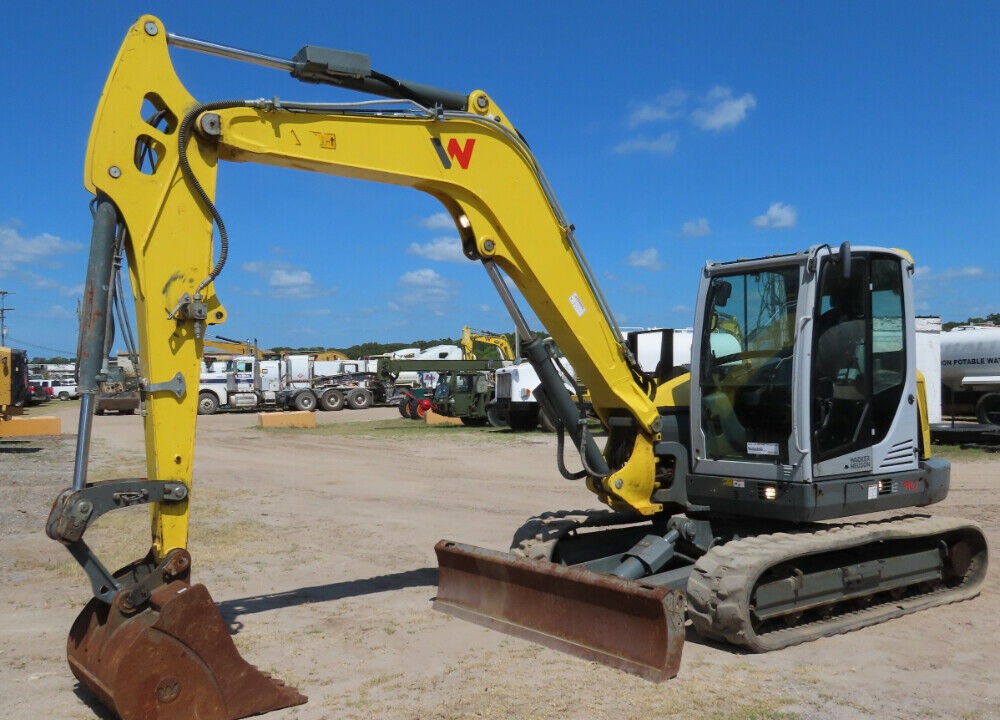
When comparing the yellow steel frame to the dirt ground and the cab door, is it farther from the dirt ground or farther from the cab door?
the dirt ground

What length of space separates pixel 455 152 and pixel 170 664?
12.1ft

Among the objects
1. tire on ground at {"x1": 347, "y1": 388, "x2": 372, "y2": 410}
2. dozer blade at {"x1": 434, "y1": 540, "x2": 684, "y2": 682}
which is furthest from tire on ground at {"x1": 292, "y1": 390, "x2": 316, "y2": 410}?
dozer blade at {"x1": 434, "y1": 540, "x2": 684, "y2": 682}

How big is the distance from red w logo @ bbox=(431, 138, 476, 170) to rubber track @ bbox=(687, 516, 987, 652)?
3.20m

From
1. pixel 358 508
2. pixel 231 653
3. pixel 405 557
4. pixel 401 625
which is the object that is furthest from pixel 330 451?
pixel 231 653

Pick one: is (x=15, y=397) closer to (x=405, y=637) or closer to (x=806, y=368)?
(x=405, y=637)

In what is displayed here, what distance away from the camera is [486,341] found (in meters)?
39.5

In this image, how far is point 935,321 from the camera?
21.2m

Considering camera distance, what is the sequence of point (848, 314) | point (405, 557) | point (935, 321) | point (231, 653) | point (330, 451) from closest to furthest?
point (231, 653) < point (848, 314) < point (405, 557) < point (935, 321) < point (330, 451)

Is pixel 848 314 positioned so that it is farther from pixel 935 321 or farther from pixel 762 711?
pixel 935 321

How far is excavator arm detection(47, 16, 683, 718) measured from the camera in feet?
16.2

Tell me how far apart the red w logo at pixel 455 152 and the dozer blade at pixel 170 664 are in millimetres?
3190

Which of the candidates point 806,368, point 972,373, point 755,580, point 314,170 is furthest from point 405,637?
point 972,373

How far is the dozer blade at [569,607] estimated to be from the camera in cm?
572

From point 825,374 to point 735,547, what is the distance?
56.5 inches
